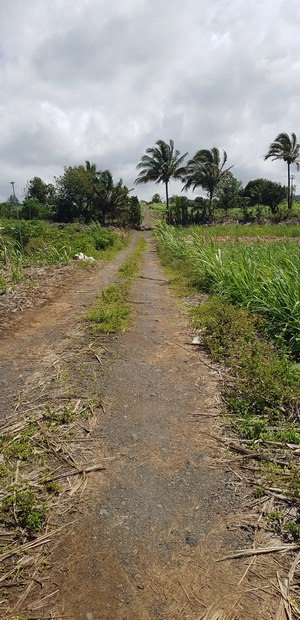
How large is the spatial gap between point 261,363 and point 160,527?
76.9 inches

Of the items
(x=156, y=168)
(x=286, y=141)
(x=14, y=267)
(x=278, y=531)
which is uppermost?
(x=286, y=141)

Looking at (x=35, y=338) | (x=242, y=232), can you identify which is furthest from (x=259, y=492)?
(x=242, y=232)

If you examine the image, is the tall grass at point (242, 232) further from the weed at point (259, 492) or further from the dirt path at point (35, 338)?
the weed at point (259, 492)

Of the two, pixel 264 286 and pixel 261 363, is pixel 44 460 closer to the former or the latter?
pixel 261 363

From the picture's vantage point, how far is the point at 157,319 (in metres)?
5.39

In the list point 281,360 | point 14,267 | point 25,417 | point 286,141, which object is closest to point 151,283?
point 14,267

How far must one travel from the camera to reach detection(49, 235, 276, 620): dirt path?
4.58ft

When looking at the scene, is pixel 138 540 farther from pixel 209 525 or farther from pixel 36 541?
pixel 36 541

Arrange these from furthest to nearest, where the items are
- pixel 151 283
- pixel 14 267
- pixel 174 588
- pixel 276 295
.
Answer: pixel 151 283, pixel 14 267, pixel 276 295, pixel 174 588

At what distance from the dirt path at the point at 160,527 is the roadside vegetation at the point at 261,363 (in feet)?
0.63

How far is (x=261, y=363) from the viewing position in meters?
3.29

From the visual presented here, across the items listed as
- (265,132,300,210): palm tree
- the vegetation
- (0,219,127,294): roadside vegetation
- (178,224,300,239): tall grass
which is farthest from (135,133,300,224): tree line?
the vegetation

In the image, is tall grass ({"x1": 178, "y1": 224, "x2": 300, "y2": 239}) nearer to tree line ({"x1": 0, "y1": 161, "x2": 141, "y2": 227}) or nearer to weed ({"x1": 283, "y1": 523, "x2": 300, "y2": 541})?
tree line ({"x1": 0, "y1": 161, "x2": 141, "y2": 227})

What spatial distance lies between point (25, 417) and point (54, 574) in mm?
1269
